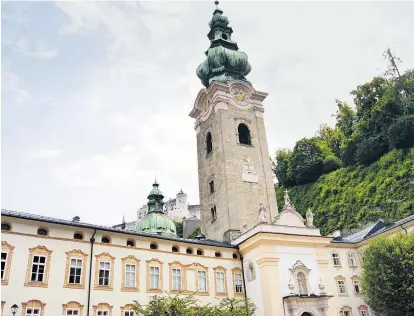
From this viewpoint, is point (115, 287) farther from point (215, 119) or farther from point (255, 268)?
point (215, 119)

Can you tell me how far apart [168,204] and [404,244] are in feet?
314

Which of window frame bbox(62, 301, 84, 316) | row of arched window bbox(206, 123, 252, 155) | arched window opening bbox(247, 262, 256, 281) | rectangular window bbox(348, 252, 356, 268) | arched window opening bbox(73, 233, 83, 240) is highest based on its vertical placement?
row of arched window bbox(206, 123, 252, 155)

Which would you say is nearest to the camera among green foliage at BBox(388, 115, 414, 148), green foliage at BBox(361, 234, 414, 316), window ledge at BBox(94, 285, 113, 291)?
window ledge at BBox(94, 285, 113, 291)

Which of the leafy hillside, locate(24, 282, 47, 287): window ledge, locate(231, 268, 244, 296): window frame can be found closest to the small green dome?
locate(231, 268, 244, 296): window frame

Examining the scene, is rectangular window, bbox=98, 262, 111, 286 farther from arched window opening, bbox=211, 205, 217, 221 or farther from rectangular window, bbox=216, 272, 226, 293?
arched window opening, bbox=211, 205, 217, 221

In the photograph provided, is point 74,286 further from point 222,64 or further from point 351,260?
point 222,64

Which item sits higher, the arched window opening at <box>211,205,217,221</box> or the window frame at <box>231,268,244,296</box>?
the arched window opening at <box>211,205,217,221</box>

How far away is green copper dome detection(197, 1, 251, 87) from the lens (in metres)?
43.0

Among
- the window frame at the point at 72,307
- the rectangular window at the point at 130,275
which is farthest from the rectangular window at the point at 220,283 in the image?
the window frame at the point at 72,307

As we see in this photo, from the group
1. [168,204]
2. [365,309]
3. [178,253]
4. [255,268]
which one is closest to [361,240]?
[365,309]

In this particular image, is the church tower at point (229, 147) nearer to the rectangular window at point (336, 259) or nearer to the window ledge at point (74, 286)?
the rectangular window at point (336, 259)

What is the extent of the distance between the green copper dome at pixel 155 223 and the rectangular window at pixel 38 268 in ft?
76.3

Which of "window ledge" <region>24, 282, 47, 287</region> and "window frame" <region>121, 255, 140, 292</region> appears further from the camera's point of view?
"window frame" <region>121, 255, 140, 292</region>

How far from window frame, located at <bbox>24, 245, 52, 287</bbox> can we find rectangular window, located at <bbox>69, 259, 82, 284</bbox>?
1.33 m
